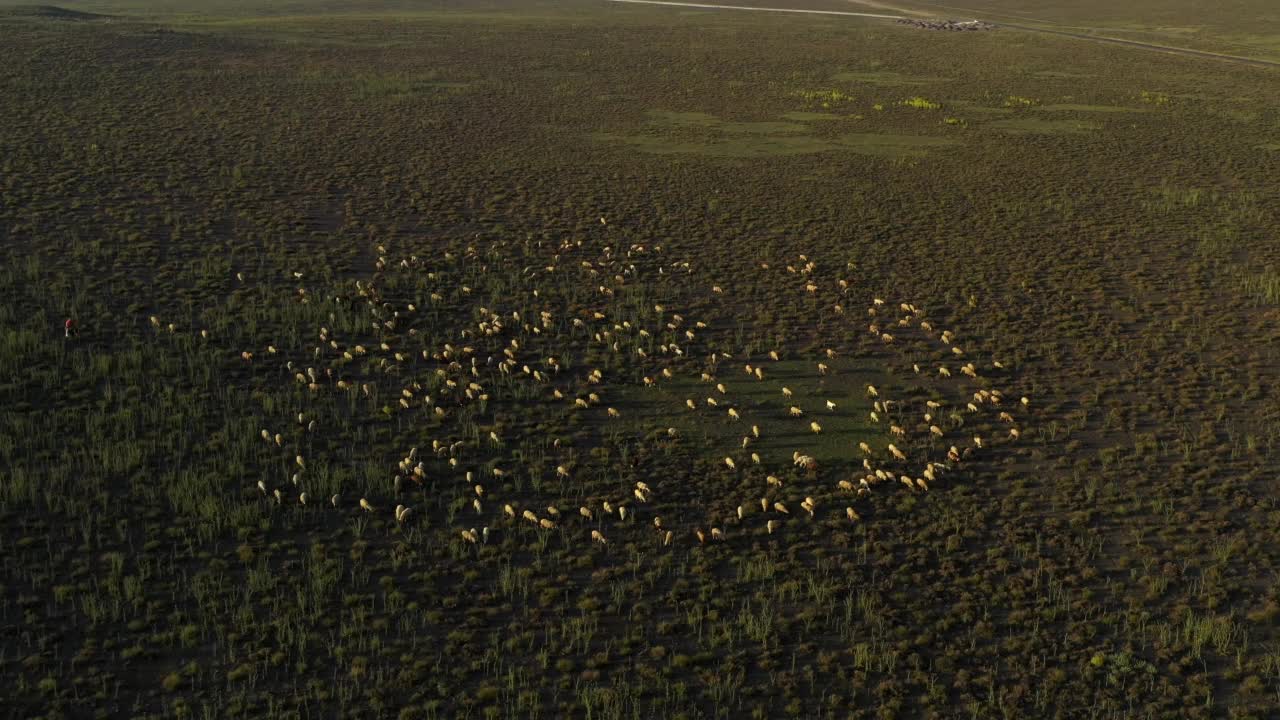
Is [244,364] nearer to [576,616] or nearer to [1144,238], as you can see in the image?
[576,616]

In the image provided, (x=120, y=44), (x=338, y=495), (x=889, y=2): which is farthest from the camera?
(x=889, y=2)

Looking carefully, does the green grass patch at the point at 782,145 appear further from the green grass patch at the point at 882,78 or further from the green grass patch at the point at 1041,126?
the green grass patch at the point at 882,78

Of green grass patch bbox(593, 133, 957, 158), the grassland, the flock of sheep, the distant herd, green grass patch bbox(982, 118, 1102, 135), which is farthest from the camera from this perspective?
the distant herd

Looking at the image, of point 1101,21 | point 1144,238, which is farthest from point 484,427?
point 1101,21

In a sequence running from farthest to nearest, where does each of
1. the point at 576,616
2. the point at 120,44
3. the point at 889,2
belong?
the point at 889,2
the point at 120,44
the point at 576,616

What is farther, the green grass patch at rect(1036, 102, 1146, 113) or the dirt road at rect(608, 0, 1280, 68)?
the dirt road at rect(608, 0, 1280, 68)

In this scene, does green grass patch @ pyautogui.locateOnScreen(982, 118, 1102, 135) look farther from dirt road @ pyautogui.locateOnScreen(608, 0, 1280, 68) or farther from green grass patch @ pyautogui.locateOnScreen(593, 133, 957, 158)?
dirt road @ pyautogui.locateOnScreen(608, 0, 1280, 68)

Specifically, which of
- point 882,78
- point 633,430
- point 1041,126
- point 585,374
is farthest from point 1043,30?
point 633,430

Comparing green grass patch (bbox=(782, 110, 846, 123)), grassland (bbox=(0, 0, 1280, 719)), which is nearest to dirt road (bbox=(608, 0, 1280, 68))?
green grass patch (bbox=(782, 110, 846, 123))
